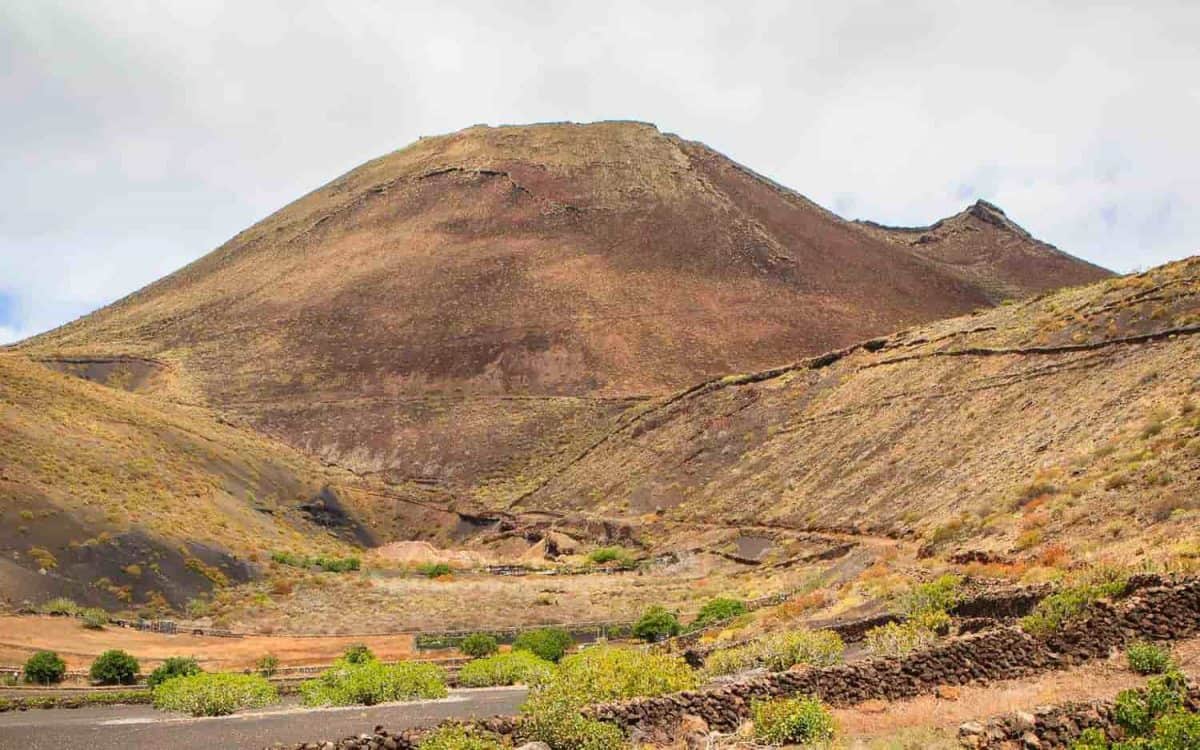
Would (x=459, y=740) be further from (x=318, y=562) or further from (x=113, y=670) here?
(x=318, y=562)

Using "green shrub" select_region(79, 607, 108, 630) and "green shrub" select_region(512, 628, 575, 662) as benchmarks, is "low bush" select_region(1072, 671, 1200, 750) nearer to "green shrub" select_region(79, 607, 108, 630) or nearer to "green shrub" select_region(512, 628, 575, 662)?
"green shrub" select_region(512, 628, 575, 662)

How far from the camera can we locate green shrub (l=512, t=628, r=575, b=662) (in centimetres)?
2226

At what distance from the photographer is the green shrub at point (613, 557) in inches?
1454

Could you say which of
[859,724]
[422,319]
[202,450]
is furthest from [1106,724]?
[422,319]

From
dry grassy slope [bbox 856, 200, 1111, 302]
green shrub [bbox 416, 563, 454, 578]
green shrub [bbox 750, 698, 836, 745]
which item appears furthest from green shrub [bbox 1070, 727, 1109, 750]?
dry grassy slope [bbox 856, 200, 1111, 302]

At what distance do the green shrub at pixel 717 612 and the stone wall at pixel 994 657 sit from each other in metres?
12.0

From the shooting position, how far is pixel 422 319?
7238 centimetres

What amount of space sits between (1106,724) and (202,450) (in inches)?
1686

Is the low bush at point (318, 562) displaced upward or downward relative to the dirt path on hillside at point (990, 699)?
upward

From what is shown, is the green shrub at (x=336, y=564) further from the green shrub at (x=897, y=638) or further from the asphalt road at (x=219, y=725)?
the green shrub at (x=897, y=638)

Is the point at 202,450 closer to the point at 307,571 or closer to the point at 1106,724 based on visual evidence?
the point at 307,571

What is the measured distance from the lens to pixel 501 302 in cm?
7319

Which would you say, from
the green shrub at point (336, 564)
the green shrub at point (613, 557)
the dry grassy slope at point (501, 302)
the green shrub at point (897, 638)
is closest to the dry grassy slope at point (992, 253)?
the dry grassy slope at point (501, 302)

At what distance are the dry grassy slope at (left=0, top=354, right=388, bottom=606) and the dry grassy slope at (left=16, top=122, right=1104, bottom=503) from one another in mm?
9456
